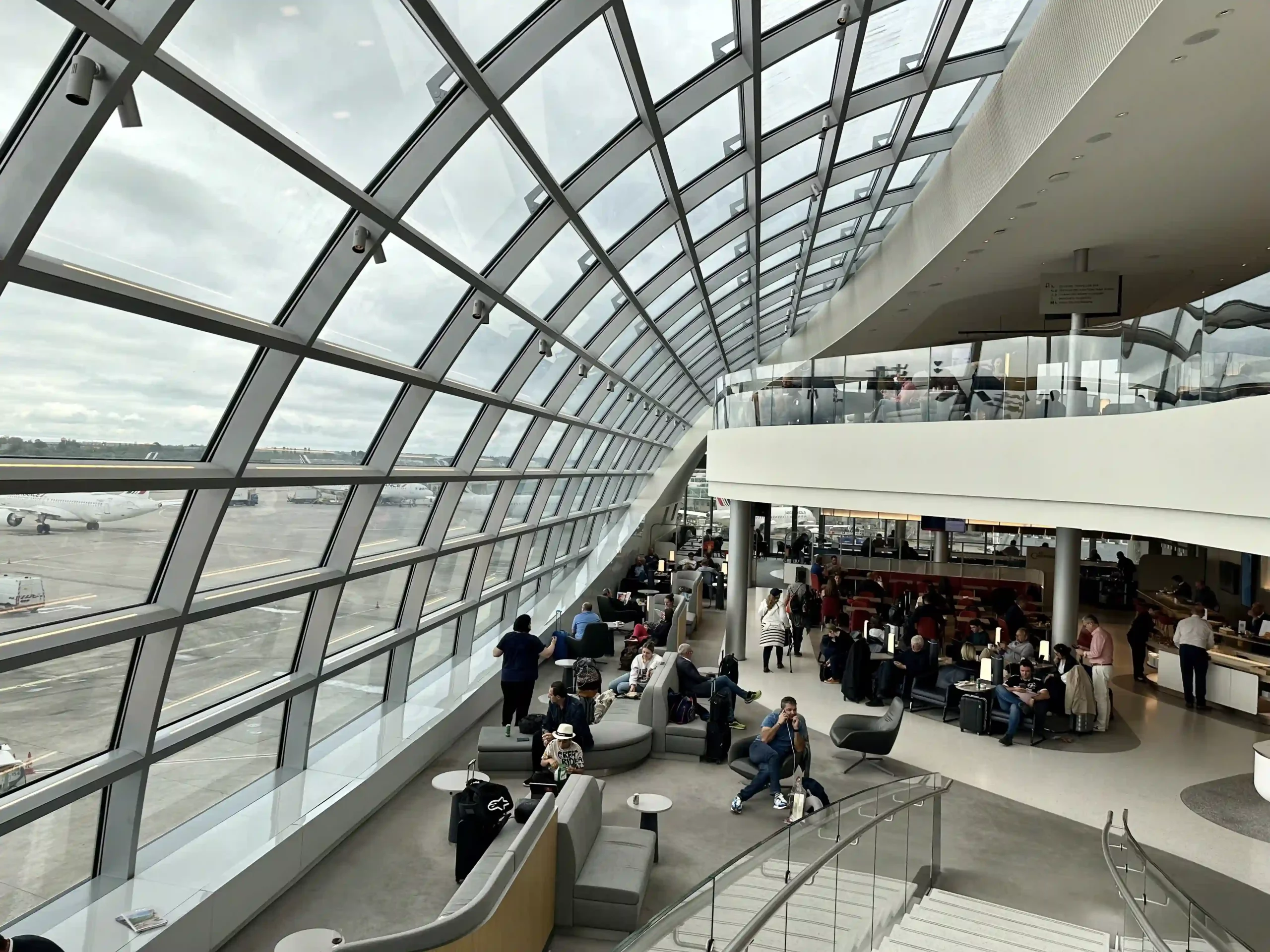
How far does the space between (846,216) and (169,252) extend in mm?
11896

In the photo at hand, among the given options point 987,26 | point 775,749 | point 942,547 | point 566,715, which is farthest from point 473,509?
point 942,547

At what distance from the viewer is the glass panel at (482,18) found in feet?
19.1

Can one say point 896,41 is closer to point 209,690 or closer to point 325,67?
point 325,67

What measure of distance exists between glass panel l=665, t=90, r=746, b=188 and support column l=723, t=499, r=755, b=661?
901cm

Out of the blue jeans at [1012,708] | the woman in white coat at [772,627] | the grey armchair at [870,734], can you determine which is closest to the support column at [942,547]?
the woman in white coat at [772,627]

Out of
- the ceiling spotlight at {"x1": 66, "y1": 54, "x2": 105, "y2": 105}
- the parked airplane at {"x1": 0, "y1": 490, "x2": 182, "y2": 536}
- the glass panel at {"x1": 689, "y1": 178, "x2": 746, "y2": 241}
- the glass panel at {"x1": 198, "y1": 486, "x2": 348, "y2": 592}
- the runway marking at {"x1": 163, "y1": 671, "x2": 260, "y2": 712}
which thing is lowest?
the runway marking at {"x1": 163, "y1": 671, "x2": 260, "y2": 712}

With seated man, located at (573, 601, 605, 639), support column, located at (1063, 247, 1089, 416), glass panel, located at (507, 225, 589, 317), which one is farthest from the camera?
seated man, located at (573, 601, 605, 639)

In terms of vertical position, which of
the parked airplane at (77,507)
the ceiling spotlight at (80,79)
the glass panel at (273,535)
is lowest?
the glass panel at (273,535)

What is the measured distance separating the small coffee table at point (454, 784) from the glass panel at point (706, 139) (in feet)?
22.7

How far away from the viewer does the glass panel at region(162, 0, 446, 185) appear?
505 centimetres

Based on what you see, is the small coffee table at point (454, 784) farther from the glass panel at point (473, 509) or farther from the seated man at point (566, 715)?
the glass panel at point (473, 509)

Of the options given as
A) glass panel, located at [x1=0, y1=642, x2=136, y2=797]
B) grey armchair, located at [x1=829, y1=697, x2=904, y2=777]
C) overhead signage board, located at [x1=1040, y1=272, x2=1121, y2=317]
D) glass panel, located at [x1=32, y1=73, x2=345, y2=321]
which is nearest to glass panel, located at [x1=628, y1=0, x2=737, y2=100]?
glass panel, located at [x1=32, y1=73, x2=345, y2=321]

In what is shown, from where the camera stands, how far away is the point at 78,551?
663 cm

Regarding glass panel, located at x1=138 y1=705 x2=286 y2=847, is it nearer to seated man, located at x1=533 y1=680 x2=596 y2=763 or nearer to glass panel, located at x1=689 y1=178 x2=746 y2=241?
seated man, located at x1=533 y1=680 x2=596 y2=763
